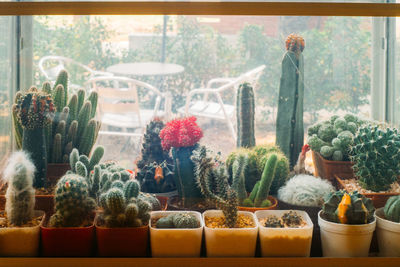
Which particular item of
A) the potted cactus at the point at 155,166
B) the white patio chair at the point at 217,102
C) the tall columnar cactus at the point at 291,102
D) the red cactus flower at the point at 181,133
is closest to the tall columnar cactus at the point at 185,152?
the red cactus flower at the point at 181,133

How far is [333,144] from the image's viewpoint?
81.7 inches

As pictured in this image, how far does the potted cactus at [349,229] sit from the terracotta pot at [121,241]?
0.61 meters

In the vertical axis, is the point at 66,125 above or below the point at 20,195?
above

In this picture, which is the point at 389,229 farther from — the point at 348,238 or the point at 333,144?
the point at 333,144

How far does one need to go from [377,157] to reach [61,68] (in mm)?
1365

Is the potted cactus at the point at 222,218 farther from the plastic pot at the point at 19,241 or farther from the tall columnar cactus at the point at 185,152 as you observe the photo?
the plastic pot at the point at 19,241

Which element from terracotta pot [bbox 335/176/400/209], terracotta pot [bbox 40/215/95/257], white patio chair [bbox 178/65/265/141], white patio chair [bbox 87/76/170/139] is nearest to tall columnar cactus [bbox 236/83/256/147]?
white patio chair [bbox 178/65/265/141]

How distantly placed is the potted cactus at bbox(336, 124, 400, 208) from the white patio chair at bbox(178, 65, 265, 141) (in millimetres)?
525

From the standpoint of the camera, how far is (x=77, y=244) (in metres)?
1.58

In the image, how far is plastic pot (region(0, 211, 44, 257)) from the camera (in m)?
1.58

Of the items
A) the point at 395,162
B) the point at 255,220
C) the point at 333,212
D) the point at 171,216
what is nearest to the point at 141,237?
the point at 171,216

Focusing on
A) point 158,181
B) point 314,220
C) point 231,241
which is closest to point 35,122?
point 158,181

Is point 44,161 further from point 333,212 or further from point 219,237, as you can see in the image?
point 333,212

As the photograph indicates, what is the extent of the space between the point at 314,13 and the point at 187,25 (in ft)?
4.13
